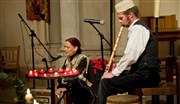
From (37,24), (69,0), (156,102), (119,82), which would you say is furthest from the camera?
(37,24)

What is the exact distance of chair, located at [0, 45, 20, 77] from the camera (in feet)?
23.9

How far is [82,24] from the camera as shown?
7.03m

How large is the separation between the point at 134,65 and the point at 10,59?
4.78 meters

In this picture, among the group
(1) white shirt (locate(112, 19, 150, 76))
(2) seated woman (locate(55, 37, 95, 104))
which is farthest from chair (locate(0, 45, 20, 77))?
(1) white shirt (locate(112, 19, 150, 76))

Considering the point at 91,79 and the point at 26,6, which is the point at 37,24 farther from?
the point at 91,79

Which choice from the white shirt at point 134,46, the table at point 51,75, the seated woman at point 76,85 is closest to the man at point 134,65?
the white shirt at point 134,46

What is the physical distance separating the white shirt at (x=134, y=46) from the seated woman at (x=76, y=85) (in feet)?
Result: 2.73

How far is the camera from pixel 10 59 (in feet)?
26.2

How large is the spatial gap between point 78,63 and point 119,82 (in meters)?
0.89

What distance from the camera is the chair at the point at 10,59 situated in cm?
728

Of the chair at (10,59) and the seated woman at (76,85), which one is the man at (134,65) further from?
the chair at (10,59)

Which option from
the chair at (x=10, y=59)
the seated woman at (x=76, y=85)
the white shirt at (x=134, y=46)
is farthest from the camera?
the chair at (x=10, y=59)

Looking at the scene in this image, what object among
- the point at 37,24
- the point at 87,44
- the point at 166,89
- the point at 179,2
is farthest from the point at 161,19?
the point at 166,89

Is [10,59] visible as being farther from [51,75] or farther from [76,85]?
[51,75]
